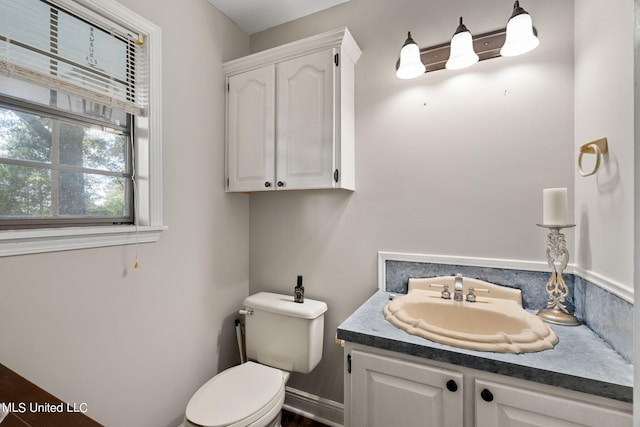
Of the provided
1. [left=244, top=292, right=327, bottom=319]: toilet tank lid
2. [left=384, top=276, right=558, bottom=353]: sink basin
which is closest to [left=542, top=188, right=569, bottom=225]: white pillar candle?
[left=384, top=276, right=558, bottom=353]: sink basin

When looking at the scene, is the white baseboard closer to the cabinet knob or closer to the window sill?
the cabinet knob

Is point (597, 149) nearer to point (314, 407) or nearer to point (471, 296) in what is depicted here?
point (471, 296)

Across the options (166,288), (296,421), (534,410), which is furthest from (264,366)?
(534,410)

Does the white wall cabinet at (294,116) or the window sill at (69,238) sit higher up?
the white wall cabinet at (294,116)

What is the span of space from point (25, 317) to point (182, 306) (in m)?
0.64

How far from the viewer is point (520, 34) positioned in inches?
46.7

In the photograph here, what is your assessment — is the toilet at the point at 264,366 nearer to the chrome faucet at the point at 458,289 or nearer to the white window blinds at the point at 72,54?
the chrome faucet at the point at 458,289

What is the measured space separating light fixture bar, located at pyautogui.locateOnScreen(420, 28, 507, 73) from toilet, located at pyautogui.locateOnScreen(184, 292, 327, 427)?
143 cm

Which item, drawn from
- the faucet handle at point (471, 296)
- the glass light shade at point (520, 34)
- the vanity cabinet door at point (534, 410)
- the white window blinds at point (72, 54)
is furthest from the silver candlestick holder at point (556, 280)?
the white window blinds at point (72, 54)

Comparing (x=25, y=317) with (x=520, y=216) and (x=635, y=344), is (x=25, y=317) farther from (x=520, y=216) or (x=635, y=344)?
(x=520, y=216)

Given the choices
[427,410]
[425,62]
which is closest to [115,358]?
[427,410]

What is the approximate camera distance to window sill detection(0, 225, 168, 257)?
97 cm

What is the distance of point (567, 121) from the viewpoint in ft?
4.06

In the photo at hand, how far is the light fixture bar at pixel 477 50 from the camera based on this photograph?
4.37 ft
